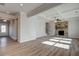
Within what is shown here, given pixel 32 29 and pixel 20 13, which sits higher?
pixel 20 13

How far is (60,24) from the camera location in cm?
1667

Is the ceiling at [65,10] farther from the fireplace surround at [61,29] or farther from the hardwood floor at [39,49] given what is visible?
the fireplace surround at [61,29]

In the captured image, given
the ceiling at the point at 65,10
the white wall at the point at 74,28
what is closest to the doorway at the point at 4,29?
the ceiling at the point at 65,10

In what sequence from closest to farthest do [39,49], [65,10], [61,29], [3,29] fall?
[39,49], [65,10], [3,29], [61,29]

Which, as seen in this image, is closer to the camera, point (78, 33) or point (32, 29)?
point (32, 29)

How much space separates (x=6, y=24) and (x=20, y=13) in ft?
22.4

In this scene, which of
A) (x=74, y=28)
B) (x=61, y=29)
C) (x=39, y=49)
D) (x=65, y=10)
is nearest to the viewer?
(x=39, y=49)

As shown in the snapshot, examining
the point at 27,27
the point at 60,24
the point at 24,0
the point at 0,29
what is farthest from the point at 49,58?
the point at 60,24

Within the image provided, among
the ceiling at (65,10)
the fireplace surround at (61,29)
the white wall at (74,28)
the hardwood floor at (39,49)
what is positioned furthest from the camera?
the fireplace surround at (61,29)

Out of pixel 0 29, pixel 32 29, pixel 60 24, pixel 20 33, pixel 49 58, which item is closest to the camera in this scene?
pixel 49 58

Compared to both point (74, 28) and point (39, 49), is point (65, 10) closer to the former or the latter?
point (39, 49)

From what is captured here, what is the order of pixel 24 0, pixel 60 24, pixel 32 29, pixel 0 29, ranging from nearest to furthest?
1. pixel 24 0
2. pixel 32 29
3. pixel 0 29
4. pixel 60 24

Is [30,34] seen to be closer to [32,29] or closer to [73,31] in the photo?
[32,29]

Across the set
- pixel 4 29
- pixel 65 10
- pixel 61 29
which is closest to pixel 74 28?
pixel 65 10
